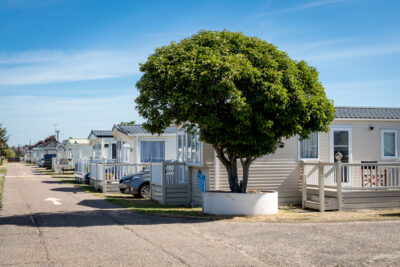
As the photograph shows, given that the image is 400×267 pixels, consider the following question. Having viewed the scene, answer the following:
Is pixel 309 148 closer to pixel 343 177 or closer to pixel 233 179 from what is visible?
pixel 343 177

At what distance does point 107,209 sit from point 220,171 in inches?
152

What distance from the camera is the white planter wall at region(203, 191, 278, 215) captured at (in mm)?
12359

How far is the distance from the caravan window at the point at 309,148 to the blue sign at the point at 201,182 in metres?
3.82

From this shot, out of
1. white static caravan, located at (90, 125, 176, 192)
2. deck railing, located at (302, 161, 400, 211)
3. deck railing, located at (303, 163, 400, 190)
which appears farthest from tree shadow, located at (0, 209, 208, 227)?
white static caravan, located at (90, 125, 176, 192)

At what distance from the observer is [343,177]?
14164mm

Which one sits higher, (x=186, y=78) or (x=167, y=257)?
(x=186, y=78)

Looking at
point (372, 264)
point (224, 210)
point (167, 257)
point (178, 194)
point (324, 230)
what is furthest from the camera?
point (178, 194)

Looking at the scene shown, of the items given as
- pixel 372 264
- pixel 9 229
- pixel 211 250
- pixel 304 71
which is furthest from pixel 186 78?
pixel 372 264

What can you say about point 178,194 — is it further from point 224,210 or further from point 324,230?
point 324,230

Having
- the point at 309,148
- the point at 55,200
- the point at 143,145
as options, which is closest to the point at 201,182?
the point at 309,148

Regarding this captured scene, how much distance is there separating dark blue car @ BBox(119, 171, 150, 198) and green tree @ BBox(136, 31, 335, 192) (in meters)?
6.14

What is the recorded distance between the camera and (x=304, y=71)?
1273cm

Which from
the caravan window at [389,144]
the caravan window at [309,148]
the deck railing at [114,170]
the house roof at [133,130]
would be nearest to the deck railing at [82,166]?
the house roof at [133,130]

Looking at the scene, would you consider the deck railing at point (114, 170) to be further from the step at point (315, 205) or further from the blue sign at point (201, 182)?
the step at point (315, 205)
